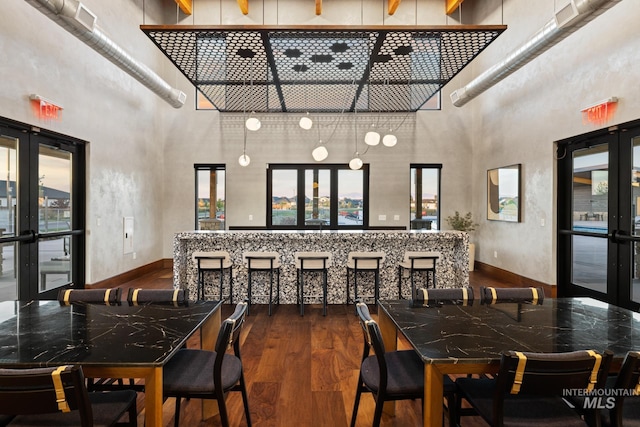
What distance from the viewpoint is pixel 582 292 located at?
15.8 feet

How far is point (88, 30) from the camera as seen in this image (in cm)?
382

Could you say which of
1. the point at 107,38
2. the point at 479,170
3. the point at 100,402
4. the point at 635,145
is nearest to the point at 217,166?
the point at 107,38

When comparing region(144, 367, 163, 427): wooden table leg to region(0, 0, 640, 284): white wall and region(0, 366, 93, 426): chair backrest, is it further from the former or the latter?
region(0, 0, 640, 284): white wall

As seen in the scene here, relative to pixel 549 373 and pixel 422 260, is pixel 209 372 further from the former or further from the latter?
pixel 422 260

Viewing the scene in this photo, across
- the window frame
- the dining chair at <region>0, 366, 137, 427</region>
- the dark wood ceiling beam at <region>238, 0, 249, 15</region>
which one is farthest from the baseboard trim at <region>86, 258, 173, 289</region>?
the dark wood ceiling beam at <region>238, 0, 249, 15</region>

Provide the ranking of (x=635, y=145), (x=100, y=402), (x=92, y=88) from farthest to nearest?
(x=92, y=88)
(x=635, y=145)
(x=100, y=402)

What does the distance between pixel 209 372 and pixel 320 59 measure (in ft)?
14.3

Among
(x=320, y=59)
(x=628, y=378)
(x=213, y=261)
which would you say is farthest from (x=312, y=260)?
(x=628, y=378)

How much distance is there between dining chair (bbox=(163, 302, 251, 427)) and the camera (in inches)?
64.2

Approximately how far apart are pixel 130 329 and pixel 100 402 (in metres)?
0.33

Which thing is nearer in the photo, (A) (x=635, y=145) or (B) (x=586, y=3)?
(B) (x=586, y=3)

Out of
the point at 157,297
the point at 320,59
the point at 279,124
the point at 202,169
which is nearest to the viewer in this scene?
the point at 157,297

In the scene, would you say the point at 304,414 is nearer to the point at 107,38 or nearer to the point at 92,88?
the point at 107,38

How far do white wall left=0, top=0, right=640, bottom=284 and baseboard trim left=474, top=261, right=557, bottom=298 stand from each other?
0.13 metres
